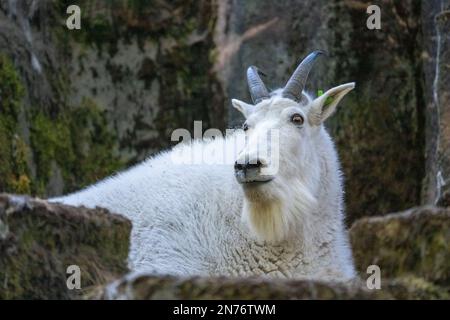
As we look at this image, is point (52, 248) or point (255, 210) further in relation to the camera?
point (255, 210)

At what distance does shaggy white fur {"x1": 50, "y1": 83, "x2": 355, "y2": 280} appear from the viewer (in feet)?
25.0

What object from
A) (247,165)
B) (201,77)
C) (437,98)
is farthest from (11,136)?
(437,98)

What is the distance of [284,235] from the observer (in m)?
7.77

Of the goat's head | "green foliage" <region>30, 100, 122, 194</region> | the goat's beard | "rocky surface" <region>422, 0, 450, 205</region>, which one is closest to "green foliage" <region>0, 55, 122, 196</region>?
"green foliage" <region>30, 100, 122, 194</region>

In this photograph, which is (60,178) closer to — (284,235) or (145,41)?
(145,41)

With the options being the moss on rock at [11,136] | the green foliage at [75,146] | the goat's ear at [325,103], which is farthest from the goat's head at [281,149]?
the green foliage at [75,146]

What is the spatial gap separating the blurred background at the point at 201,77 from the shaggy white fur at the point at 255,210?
8.71ft

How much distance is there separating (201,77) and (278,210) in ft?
18.0

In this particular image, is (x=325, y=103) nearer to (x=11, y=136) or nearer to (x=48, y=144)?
(x=11, y=136)

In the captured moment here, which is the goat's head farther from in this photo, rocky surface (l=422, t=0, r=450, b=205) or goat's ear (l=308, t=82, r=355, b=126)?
rocky surface (l=422, t=0, r=450, b=205)

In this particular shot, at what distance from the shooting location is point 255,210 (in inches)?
300

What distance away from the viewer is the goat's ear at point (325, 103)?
8.12 m

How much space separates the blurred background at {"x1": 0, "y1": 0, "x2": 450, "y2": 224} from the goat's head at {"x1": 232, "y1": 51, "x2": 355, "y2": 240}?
2729 mm
